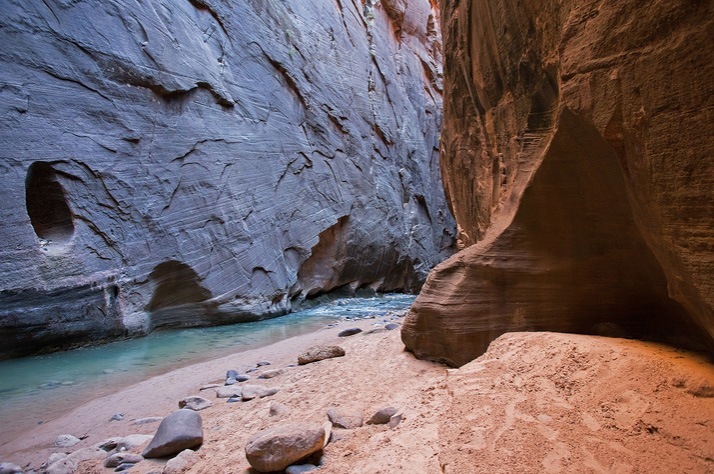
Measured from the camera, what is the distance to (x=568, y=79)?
2410 millimetres

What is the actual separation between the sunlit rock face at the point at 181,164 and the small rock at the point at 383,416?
21.7ft

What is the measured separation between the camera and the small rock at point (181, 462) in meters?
2.56

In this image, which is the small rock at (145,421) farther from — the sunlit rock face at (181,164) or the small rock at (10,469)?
the sunlit rock face at (181,164)

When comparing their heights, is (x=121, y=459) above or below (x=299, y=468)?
below

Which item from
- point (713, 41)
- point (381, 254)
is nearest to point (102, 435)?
point (713, 41)

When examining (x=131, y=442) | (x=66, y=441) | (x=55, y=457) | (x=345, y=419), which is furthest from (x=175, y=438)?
(x=66, y=441)

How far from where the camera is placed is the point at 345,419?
2791 mm

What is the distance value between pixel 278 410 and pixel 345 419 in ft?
2.30

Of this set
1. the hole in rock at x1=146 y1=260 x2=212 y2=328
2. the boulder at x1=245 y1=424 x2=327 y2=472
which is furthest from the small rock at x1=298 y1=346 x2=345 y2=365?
the hole in rock at x1=146 y1=260 x2=212 y2=328

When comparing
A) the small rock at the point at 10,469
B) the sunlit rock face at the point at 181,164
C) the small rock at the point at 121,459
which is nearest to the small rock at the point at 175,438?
the small rock at the point at 121,459

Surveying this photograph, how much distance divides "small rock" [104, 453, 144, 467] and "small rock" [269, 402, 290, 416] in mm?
864

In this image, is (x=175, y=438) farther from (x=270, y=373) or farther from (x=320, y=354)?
(x=320, y=354)

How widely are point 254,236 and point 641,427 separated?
10452 mm

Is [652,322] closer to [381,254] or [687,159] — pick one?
[687,159]
